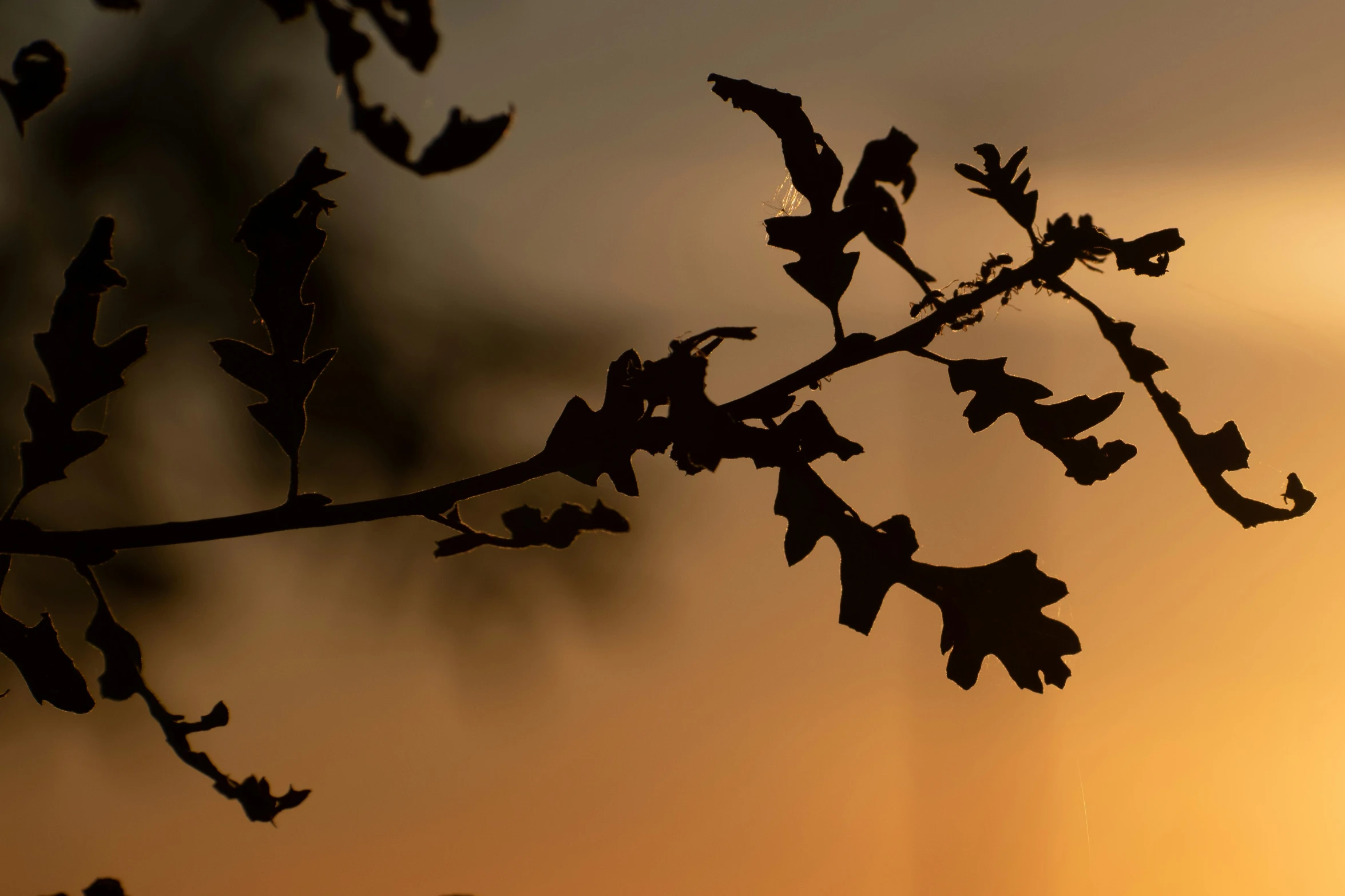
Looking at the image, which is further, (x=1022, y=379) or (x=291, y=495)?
(x=1022, y=379)

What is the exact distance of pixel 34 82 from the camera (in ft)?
2.60

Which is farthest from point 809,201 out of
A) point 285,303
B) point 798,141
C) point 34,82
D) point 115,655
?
point 115,655

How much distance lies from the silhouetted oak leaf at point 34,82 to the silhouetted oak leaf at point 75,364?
308mm

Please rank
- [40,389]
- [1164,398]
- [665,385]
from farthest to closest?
[40,389] → [1164,398] → [665,385]

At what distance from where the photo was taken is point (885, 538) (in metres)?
1.15

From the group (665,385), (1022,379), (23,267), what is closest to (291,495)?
(665,385)

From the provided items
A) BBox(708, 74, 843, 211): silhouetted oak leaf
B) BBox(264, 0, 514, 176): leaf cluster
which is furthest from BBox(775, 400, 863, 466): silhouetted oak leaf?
BBox(264, 0, 514, 176): leaf cluster

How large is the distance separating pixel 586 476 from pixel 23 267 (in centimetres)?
239

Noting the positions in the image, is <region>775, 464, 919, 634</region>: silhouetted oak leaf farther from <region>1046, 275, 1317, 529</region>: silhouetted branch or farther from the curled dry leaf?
the curled dry leaf

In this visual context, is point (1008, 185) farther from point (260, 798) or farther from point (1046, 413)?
point (260, 798)

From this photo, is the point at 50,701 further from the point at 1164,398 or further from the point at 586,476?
the point at 1164,398

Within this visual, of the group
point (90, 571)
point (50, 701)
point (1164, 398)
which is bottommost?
point (50, 701)

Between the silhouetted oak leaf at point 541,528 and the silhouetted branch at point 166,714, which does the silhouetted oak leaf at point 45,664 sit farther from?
the silhouetted oak leaf at point 541,528

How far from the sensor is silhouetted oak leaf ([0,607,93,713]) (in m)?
1.21
